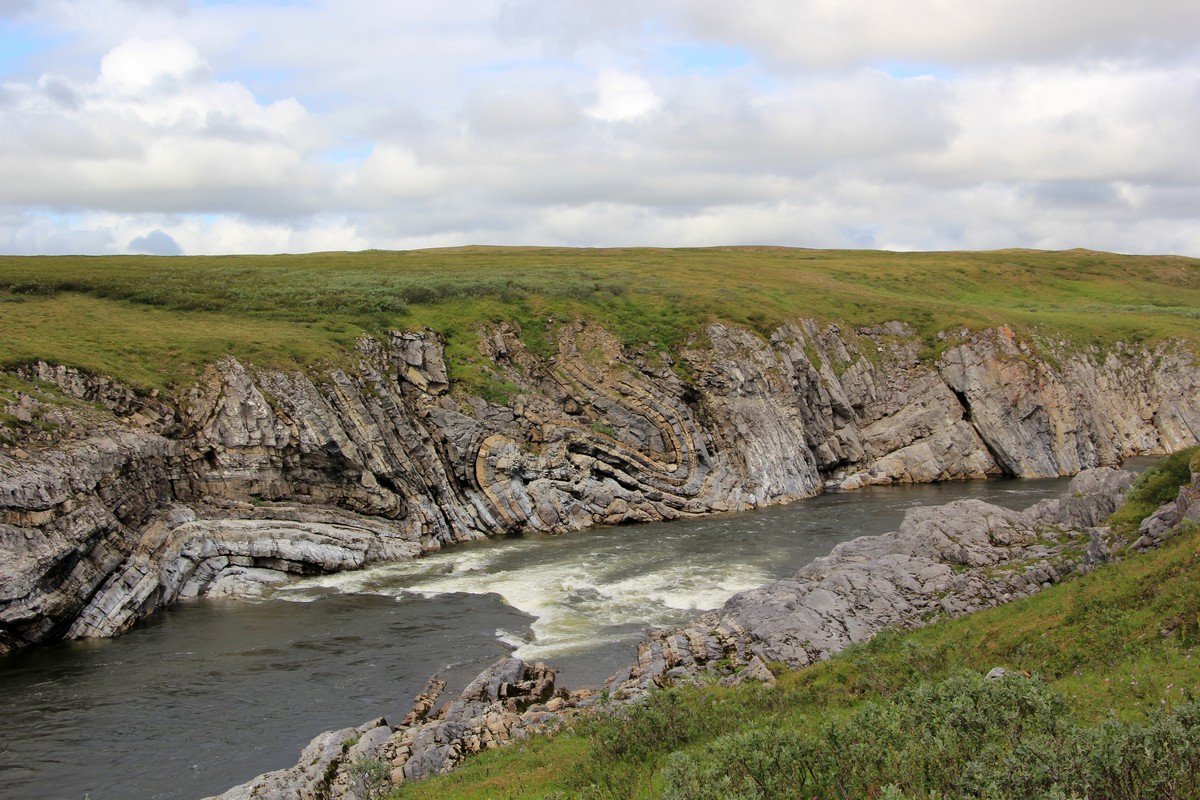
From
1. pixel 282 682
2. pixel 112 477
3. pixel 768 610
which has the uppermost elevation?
pixel 112 477

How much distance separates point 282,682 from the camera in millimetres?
30234

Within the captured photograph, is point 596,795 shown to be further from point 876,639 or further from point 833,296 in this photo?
point 833,296

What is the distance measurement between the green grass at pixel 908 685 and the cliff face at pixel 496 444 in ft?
83.0

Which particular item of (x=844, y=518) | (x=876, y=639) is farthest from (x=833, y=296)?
(x=876, y=639)

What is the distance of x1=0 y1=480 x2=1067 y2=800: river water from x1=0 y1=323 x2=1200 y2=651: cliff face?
2866mm

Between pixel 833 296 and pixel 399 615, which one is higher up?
pixel 833 296

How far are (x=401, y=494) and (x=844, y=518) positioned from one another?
1104 inches

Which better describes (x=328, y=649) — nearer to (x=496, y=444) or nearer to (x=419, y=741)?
(x=419, y=741)

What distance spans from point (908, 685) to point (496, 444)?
39467 mm

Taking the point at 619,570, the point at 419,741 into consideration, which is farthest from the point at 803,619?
the point at 619,570

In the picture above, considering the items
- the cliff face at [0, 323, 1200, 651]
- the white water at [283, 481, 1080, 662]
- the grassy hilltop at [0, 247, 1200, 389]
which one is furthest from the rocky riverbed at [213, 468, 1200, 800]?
the grassy hilltop at [0, 247, 1200, 389]

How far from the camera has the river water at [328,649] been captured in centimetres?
2462

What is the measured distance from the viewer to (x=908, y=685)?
19.5 metres

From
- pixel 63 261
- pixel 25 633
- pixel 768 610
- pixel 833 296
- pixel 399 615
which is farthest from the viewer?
pixel 833 296
